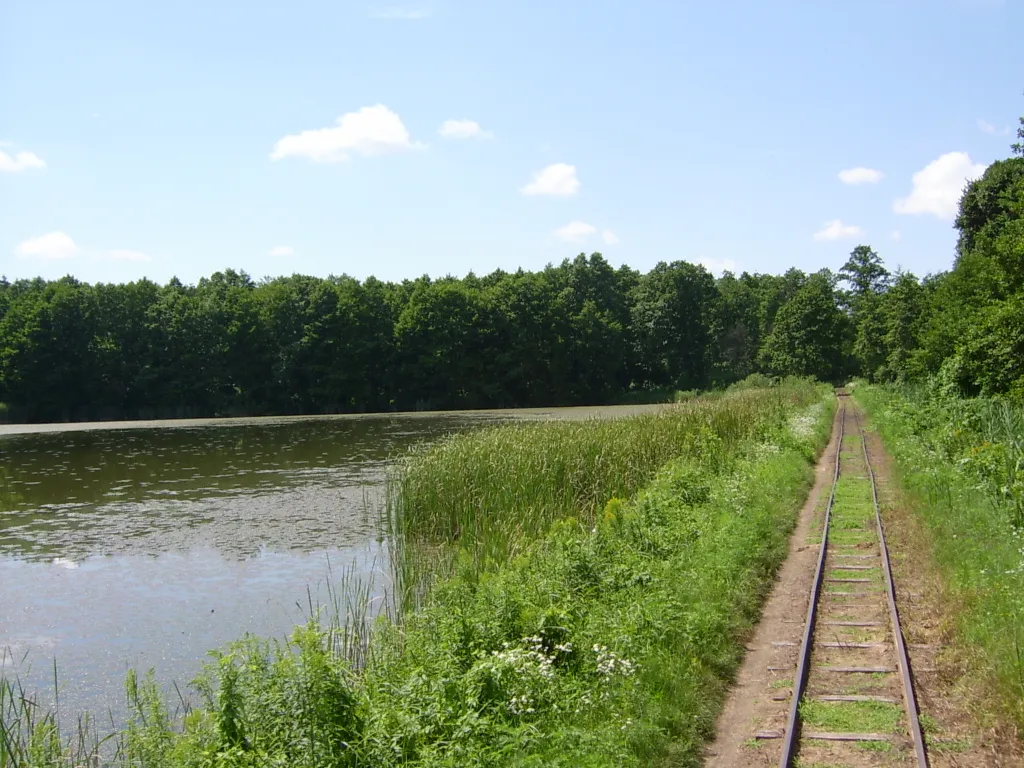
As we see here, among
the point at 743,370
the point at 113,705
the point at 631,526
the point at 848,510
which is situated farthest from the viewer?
the point at 743,370

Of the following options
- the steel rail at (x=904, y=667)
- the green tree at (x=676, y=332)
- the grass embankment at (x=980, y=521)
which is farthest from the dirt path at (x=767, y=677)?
the green tree at (x=676, y=332)

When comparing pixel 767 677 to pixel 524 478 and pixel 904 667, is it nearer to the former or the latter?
pixel 904 667

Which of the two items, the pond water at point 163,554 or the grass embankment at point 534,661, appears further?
the pond water at point 163,554

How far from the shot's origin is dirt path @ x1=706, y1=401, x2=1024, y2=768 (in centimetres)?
608

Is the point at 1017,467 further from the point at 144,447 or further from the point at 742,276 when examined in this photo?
the point at 742,276

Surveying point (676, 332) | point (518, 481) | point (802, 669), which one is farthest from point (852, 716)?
point (676, 332)

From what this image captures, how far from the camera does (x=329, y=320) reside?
74062 millimetres

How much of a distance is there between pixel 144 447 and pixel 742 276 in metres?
105

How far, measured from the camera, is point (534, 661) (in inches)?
291

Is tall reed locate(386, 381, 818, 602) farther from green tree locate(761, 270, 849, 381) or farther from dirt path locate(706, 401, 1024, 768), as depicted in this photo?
green tree locate(761, 270, 849, 381)

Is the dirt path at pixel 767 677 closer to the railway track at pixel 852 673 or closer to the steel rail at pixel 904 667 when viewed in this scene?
the railway track at pixel 852 673

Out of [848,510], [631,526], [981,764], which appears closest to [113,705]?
[631,526]

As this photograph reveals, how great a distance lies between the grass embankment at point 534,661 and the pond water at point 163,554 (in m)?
1.11

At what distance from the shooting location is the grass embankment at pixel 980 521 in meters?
7.14
